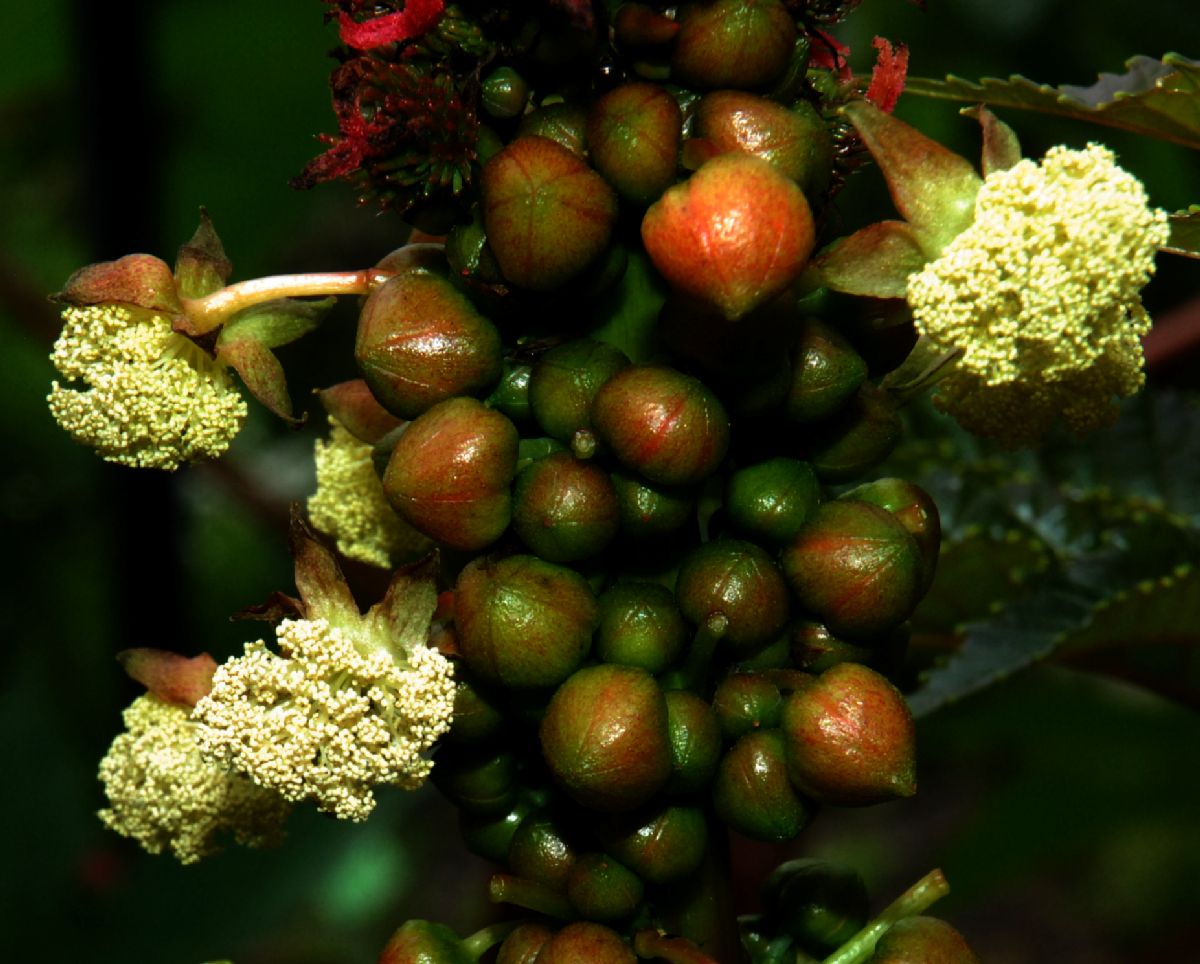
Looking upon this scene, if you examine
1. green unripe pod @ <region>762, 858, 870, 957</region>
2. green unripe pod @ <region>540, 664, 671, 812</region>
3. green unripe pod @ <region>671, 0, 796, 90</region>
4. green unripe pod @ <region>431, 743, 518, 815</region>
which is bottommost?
green unripe pod @ <region>762, 858, 870, 957</region>

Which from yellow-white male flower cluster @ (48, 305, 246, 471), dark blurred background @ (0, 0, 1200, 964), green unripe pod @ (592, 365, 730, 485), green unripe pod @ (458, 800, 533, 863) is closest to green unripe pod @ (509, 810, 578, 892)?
green unripe pod @ (458, 800, 533, 863)

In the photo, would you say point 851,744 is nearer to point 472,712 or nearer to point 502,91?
point 472,712

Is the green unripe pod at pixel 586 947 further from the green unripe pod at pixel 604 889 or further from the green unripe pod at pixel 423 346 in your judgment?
the green unripe pod at pixel 423 346

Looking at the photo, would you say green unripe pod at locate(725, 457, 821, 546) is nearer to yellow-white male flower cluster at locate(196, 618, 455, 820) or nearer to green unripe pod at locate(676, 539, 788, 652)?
green unripe pod at locate(676, 539, 788, 652)

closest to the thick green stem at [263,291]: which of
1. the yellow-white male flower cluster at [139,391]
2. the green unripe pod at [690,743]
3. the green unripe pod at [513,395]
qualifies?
the yellow-white male flower cluster at [139,391]

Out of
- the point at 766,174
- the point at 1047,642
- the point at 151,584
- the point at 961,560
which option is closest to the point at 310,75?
the point at 151,584

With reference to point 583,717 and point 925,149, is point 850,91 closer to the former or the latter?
point 925,149
